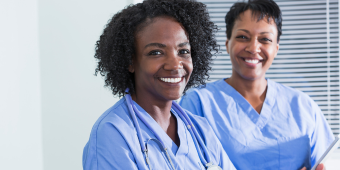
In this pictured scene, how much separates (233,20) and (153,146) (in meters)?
0.88

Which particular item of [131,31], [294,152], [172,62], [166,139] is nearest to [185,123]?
[166,139]

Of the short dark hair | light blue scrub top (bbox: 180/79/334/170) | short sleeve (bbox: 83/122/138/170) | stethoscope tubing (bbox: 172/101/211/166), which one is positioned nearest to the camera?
short sleeve (bbox: 83/122/138/170)

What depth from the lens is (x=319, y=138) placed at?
4.77 feet

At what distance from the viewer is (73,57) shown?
1466mm

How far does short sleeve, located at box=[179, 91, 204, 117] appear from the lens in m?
1.41

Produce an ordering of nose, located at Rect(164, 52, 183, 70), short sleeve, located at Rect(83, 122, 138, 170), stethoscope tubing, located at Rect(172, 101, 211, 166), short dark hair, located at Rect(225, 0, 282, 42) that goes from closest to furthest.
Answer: short sleeve, located at Rect(83, 122, 138, 170)
nose, located at Rect(164, 52, 183, 70)
stethoscope tubing, located at Rect(172, 101, 211, 166)
short dark hair, located at Rect(225, 0, 282, 42)

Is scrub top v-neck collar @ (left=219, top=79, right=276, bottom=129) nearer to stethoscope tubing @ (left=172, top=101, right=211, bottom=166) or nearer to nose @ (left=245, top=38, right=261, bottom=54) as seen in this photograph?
nose @ (left=245, top=38, right=261, bottom=54)

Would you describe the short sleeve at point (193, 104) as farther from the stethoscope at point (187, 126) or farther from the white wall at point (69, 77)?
the white wall at point (69, 77)

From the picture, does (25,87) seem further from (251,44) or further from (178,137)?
(251,44)

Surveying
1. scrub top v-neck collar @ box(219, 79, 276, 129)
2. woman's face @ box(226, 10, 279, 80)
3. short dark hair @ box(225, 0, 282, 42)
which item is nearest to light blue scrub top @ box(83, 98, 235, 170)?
scrub top v-neck collar @ box(219, 79, 276, 129)

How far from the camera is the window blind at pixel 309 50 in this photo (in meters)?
2.09

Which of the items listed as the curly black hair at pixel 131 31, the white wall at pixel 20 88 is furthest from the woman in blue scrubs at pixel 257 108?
the white wall at pixel 20 88

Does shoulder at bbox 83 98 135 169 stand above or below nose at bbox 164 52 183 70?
below

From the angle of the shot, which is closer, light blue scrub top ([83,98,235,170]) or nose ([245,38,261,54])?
light blue scrub top ([83,98,235,170])
